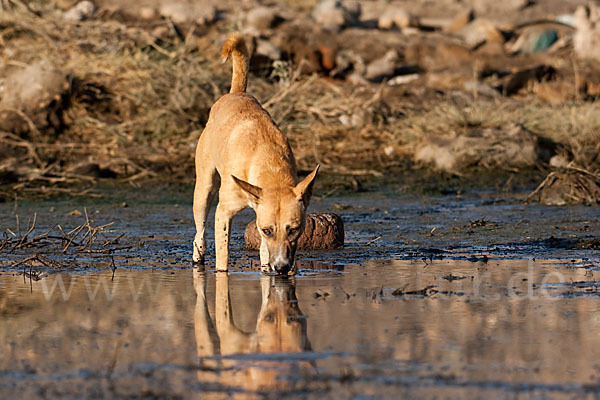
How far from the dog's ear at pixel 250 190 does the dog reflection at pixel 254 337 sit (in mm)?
566

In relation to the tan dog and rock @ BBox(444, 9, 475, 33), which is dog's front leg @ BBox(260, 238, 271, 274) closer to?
the tan dog

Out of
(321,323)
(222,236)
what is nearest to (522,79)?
(222,236)

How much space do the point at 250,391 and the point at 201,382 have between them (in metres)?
0.23

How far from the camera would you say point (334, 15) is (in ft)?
82.5

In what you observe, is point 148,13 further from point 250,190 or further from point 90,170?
point 250,190

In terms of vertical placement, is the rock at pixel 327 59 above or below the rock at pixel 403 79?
above

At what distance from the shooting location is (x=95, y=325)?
5.05 m

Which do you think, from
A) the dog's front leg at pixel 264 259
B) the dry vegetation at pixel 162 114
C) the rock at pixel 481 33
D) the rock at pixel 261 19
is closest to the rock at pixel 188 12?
the rock at pixel 261 19

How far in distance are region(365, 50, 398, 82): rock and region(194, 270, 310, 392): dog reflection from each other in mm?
13673

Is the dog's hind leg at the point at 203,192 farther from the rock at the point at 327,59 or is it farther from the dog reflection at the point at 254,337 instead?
the rock at the point at 327,59

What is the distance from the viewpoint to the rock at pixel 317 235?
816 cm

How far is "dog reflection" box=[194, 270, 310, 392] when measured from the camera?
13.1ft

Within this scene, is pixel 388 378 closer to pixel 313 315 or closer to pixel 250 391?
pixel 250 391

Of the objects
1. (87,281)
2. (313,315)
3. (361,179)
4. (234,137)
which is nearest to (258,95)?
(361,179)
